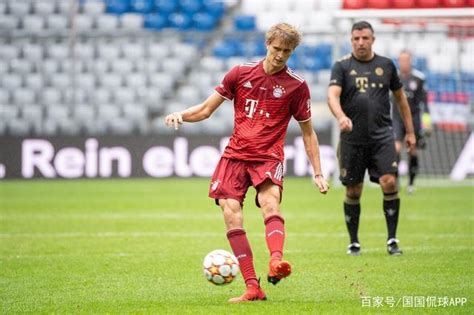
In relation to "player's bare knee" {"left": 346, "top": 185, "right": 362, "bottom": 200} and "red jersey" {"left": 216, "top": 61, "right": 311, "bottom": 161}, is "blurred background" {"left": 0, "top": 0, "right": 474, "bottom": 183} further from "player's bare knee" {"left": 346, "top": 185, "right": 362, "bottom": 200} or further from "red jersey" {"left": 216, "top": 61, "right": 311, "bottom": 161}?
"red jersey" {"left": 216, "top": 61, "right": 311, "bottom": 161}

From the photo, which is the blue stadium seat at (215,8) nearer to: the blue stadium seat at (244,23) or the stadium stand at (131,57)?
the stadium stand at (131,57)

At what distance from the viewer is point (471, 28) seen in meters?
21.7

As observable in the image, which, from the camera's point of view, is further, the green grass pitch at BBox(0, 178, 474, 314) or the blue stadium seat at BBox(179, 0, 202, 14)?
the blue stadium seat at BBox(179, 0, 202, 14)

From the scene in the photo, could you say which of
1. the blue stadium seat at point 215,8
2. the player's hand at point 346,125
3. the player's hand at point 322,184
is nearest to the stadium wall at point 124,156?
the blue stadium seat at point 215,8

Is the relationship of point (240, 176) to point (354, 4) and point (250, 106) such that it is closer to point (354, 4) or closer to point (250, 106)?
point (250, 106)

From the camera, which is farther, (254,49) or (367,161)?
(254,49)

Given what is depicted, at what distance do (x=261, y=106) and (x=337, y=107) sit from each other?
8.54 feet

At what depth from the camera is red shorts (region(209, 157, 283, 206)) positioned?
27.2 feet

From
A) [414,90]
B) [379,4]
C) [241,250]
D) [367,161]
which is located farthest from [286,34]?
[379,4]

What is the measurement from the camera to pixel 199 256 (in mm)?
11094

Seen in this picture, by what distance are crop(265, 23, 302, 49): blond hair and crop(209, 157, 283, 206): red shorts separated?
94 centimetres

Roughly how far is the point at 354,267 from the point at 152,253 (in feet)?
7.64

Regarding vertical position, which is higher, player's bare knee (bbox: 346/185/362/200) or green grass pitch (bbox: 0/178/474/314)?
player's bare knee (bbox: 346/185/362/200)

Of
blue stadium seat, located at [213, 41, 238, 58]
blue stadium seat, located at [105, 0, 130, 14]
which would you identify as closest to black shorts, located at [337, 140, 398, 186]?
blue stadium seat, located at [213, 41, 238, 58]
